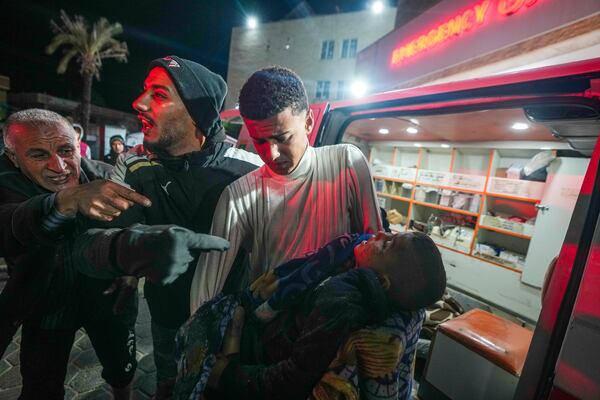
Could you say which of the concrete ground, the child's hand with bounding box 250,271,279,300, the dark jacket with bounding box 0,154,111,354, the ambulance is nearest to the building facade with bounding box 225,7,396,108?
the ambulance

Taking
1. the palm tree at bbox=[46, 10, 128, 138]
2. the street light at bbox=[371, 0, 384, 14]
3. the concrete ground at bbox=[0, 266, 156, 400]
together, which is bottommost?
the concrete ground at bbox=[0, 266, 156, 400]

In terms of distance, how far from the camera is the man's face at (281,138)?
53.8 inches

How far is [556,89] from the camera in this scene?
1518 mm

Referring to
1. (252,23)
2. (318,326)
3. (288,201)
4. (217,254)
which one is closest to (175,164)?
(217,254)

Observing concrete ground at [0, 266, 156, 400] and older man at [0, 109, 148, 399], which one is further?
concrete ground at [0, 266, 156, 400]

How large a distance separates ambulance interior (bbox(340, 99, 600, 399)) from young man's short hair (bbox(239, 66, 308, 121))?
4.73 feet

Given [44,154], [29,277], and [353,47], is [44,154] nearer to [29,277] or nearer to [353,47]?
[29,277]

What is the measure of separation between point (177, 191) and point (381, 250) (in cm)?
129

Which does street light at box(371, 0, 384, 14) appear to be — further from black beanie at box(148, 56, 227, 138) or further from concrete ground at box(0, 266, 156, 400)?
concrete ground at box(0, 266, 156, 400)

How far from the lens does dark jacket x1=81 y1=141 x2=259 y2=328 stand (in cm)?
175

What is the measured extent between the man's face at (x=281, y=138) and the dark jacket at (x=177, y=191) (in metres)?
0.52

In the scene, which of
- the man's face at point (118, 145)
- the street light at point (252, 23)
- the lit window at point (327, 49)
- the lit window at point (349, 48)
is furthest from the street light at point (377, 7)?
the man's face at point (118, 145)

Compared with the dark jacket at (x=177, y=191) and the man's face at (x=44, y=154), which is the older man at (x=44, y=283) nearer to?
the man's face at (x=44, y=154)

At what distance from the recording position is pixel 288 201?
1.50 m
